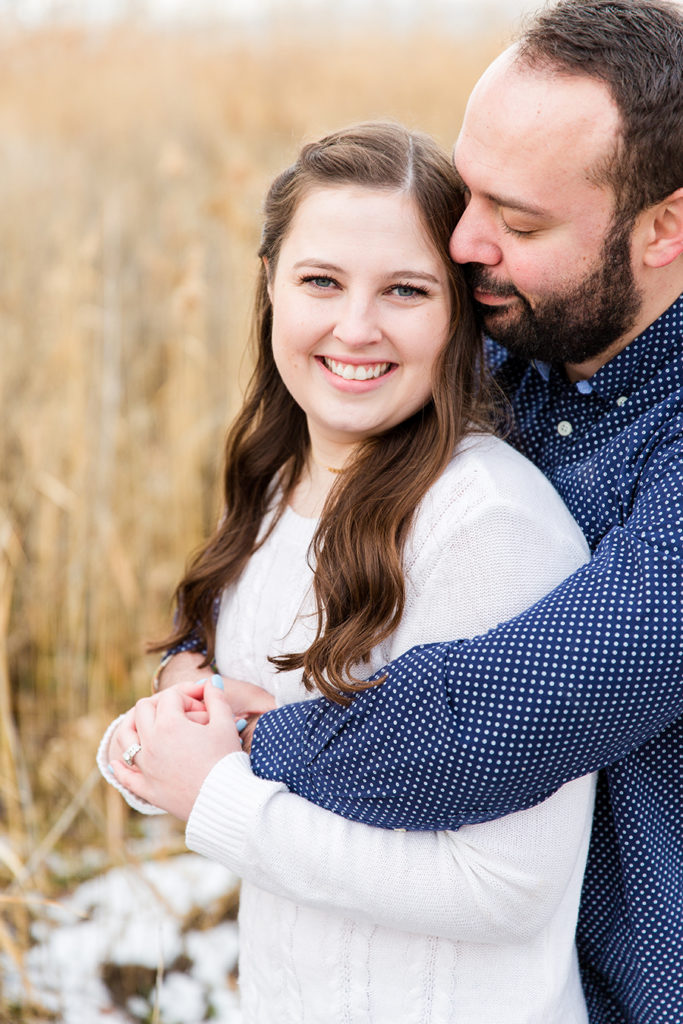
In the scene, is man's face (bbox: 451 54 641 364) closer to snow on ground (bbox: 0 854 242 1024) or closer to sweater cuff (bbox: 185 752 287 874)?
sweater cuff (bbox: 185 752 287 874)

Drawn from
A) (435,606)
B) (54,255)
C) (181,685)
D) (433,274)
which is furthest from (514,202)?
(54,255)

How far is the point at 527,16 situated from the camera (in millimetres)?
1569

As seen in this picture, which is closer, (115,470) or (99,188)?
(115,470)

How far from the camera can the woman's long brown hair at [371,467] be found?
1.29 m

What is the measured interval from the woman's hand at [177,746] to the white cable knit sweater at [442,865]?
0.03 m

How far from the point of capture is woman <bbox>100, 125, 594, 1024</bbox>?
4.02 ft

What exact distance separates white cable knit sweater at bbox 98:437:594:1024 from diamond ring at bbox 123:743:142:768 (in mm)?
160

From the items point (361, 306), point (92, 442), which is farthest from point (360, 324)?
point (92, 442)

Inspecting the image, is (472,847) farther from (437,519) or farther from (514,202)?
(514,202)

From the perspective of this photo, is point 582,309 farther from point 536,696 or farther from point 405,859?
point 405,859

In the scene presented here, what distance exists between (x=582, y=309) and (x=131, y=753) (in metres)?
0.89

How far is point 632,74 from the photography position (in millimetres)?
1407

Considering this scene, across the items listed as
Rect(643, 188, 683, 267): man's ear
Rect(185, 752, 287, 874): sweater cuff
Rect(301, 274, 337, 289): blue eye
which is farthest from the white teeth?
Rect(185, 752, 287, 874): sweater cuff

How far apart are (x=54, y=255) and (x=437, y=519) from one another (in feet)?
10.7
